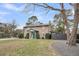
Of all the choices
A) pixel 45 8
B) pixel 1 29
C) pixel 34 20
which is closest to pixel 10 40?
pixel 1 29

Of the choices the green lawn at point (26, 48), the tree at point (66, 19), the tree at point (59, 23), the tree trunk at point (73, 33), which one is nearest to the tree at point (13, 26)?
the green lawn at point (26, 48)

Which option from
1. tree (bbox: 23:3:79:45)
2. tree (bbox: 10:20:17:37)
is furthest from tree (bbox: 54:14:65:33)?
tree (bbox: 10:20:17:37)

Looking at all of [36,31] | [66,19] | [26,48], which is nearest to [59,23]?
[66,19]

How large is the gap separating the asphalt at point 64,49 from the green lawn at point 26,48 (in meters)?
0.05

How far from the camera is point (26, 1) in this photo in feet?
8.52

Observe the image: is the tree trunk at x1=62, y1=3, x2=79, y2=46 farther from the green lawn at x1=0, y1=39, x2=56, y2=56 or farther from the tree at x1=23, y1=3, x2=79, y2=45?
the green lawn at x1=0, y1=39, x2=56, y2=56

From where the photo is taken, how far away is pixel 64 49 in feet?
8.50

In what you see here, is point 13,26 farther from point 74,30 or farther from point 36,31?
point 74,30

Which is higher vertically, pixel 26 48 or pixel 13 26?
pixel 13 26

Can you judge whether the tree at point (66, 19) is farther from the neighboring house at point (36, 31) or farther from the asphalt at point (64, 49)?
the neighboring house at point (36, 31)

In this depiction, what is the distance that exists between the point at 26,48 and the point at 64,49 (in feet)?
1.35

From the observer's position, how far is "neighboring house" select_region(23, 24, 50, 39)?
8.51 feet

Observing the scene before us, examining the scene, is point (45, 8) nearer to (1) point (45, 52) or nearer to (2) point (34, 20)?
(2) point (34, 20)

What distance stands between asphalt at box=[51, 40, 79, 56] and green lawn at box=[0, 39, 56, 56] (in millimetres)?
54
